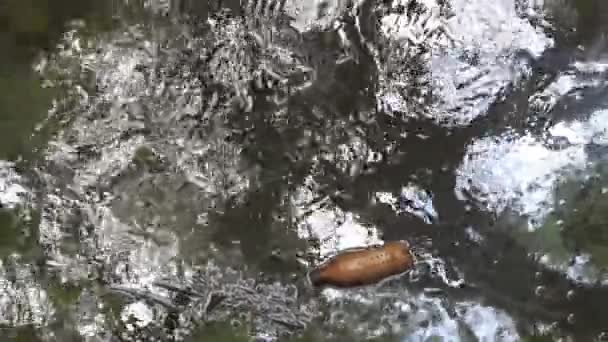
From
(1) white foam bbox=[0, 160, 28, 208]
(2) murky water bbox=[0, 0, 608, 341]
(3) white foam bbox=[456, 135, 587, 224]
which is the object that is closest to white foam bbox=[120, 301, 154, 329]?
(2) murky water bbox=[0, 0, 608, 341]

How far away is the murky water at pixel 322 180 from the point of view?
1.91 meters

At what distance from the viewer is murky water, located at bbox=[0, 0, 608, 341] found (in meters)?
1.91

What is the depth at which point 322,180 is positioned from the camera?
1925 millimetres

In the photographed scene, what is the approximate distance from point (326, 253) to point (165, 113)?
0.63 metres

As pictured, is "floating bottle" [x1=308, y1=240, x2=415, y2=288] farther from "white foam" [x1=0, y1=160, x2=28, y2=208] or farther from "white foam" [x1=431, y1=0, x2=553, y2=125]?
"white foam" [x1=0, y1=160, x2=28, y2=208]

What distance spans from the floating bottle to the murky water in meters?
0.03

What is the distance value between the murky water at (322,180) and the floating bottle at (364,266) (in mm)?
32

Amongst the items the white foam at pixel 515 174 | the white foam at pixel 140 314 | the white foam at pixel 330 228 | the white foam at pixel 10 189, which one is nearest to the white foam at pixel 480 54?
the white foam at pixel 515 174

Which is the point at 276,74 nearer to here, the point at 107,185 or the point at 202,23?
the point at 202,23

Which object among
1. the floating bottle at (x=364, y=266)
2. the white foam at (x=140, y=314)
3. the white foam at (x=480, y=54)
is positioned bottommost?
the white foam at (x=140, y=314)

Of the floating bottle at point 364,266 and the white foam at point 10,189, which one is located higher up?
the white foam at point 10,189

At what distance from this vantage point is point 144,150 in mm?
1947

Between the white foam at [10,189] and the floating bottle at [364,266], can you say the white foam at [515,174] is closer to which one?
the floating bottle at [364,266]

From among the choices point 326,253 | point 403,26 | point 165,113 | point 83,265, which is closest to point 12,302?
point 83,265
